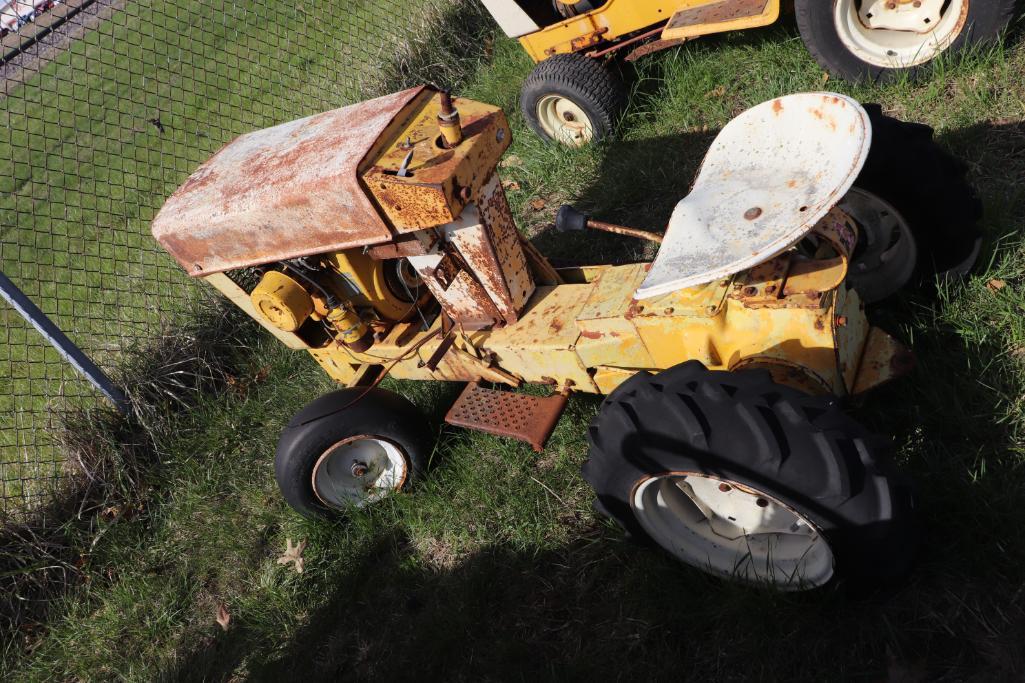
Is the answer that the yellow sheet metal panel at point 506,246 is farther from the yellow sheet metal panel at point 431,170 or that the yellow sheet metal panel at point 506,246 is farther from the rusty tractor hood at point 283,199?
the rusty tractor hood at point 283,199

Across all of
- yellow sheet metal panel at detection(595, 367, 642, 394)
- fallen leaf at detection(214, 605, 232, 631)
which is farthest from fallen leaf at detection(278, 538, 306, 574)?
yellow sheet metal panel at detection(595, 367, 642, 394)

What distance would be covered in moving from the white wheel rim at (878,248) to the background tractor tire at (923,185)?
0.04m

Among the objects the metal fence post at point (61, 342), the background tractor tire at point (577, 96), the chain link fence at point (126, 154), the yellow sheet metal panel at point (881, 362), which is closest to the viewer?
the yellow sheet metal panel at point (881, 362)

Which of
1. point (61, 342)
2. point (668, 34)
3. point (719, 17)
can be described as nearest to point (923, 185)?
point (719, 17)

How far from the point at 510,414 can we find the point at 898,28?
274 centimetres

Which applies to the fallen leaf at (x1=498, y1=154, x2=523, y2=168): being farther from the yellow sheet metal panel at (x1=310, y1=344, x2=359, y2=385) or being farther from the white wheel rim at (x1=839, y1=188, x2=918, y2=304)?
the white wheel rim at (x1=839, y1=188, x2=918, y2=304)

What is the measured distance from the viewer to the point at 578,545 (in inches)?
113

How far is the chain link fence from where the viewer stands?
462cm

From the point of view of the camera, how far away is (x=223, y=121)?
7.77 metres

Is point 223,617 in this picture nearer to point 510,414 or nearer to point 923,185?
point 510,414

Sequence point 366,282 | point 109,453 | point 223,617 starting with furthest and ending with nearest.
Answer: point 109,453 < point 223,617 < point 366,282

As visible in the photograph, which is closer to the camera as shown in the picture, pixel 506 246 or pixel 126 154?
pixel 506 246

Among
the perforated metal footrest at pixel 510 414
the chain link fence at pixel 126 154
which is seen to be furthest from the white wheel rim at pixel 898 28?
the chain link fence at pixel 126 154

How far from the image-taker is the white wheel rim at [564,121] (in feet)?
15.5
